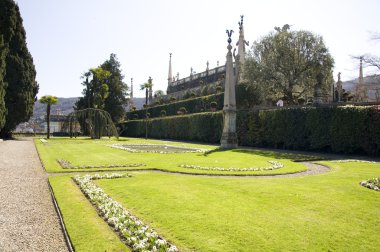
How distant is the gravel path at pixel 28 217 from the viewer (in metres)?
5.42

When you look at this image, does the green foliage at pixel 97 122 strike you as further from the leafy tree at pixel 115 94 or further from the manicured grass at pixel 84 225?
the manicured grass at pixel 84 225

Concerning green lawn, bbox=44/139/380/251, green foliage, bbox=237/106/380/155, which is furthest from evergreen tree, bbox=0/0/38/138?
green lawn, bbox=44/139/380/251

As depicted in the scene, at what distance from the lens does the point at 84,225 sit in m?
6.09

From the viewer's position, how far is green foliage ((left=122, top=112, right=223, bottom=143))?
121ft

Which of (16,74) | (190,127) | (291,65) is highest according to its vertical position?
(291,65)

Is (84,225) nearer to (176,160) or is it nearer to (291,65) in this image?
(176,160)

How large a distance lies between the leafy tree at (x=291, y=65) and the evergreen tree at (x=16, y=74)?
28.9 meters

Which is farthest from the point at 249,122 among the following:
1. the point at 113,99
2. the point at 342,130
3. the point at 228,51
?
the point at 113,99

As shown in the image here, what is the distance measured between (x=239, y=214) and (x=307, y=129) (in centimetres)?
2042

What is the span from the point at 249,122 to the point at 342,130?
1033 cm

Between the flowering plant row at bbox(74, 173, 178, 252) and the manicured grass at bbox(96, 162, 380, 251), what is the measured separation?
0.24 m

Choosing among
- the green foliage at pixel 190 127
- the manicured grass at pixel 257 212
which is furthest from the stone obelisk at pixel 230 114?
the manicured grass at pixel 257 212

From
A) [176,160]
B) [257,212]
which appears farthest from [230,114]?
[257,212]

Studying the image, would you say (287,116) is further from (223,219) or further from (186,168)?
(223,219)
